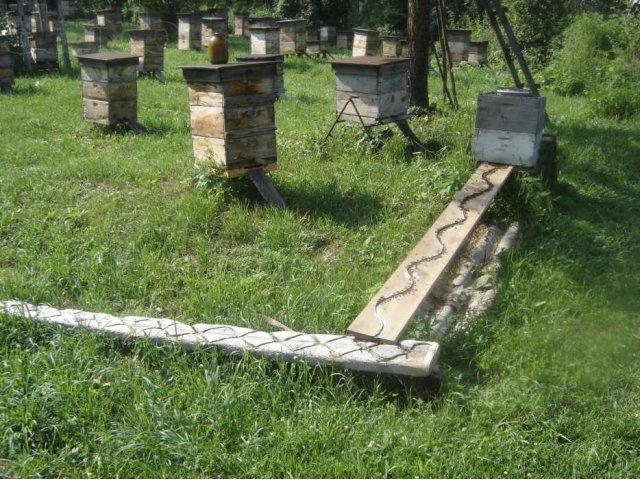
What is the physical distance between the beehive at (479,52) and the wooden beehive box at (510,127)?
11062 millimetres

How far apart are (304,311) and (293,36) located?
48.0 feet

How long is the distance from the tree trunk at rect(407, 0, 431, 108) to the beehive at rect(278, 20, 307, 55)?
9.44 m

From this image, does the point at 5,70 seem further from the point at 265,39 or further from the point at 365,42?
the point at 365,42

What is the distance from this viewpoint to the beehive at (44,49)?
1409cm

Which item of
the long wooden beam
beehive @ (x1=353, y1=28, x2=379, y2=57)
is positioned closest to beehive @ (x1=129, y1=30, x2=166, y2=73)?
beehive @ (x1=353, y1=28, x2=379, y2=57)

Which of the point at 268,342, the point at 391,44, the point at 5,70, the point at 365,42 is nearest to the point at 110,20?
the point at 365,42

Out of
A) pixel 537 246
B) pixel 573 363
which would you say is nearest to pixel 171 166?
pixel 537 246

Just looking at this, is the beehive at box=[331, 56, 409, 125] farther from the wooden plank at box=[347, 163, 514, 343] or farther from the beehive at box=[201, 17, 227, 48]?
the beehive at box=[201, 17, 227, 48]

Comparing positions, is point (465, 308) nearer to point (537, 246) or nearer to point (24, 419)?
point (537, 246)

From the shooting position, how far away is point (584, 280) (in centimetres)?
470

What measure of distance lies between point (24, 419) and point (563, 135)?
7.16 m

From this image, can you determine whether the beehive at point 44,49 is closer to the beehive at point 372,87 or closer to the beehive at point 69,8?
the beehive at point 372,87

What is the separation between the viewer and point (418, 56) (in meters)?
8.83

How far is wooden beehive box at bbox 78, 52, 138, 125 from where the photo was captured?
8.50 m
